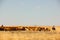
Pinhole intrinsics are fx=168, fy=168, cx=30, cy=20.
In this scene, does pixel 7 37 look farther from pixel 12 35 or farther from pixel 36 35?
pixel 36 35

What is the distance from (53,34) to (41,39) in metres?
1.35

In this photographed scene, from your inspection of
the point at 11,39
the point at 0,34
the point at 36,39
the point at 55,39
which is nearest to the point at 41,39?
the point at 36,39

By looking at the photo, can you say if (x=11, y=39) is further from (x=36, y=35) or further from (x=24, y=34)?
(x=36, y=35)

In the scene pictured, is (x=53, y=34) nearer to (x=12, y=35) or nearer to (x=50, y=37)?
(x=50, y=37)

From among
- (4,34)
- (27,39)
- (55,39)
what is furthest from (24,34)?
(55,39)

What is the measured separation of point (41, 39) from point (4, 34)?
2.85m

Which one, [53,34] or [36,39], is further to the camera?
[53,34]

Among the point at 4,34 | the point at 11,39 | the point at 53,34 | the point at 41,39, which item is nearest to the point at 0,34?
the point at 4,34

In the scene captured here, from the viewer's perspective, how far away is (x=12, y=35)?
1254 cm

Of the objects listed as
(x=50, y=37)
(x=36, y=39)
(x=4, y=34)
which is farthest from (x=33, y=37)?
(x=4, y=34)

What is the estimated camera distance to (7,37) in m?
12.4

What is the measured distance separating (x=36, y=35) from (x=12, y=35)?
1830mm

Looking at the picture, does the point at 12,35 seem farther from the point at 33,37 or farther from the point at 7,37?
the point at 33,37

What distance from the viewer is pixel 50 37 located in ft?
41.9
